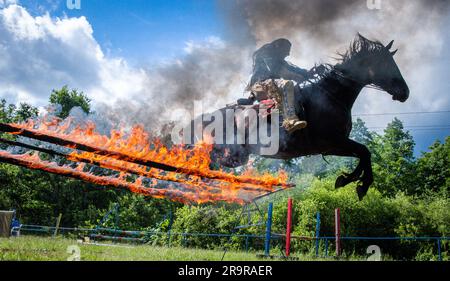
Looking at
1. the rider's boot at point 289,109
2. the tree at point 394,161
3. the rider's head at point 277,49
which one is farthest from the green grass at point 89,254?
the tree at point 394,161

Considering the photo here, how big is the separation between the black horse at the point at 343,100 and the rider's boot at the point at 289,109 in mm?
213

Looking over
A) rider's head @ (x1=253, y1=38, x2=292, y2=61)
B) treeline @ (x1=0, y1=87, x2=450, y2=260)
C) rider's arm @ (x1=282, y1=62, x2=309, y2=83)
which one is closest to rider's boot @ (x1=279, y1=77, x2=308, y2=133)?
rider's arm @ (x1=282, y1=62, x2=309, y2=83)

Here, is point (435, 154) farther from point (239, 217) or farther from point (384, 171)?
point (239, 217)

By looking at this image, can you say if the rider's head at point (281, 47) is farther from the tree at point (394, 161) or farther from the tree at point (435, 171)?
the tree at point (435, 171)

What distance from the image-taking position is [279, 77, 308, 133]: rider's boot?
5316 mm

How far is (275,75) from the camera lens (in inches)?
243

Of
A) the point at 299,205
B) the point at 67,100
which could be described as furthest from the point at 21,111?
the point at 299,205

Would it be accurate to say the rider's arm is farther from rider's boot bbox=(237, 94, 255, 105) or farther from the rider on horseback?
rider's boot bbox=(237, 94, 255, 105)

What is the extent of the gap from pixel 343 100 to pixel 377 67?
2.51 ft

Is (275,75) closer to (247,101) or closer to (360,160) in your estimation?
(247,101)

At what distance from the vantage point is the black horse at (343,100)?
223 inches

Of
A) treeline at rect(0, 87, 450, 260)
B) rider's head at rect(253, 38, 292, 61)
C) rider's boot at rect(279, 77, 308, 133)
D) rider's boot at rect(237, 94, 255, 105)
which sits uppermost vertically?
rider's head at rect(253, 38, 292, 61)
